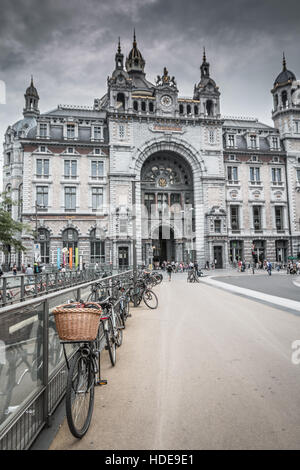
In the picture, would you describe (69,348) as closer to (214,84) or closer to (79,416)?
(79,416)

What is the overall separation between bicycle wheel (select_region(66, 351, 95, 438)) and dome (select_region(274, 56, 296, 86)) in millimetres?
53355

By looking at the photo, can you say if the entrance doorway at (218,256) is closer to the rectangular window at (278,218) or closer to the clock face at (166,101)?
the rectangular window at (278,218)

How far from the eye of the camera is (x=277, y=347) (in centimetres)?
595

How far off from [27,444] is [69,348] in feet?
5.59

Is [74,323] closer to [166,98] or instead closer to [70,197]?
[70,197]

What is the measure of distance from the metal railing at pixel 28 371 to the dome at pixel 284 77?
53159 mm

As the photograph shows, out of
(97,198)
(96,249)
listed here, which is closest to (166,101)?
(97,198)

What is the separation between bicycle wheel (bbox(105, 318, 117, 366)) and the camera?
509cm

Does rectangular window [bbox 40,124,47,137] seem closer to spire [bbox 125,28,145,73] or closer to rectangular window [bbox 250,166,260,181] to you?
spire [bbox 125,28,145,73]

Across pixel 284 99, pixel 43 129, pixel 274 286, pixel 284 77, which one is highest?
pixel 284 77

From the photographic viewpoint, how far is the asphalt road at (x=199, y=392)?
304cm

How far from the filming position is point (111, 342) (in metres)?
5.41

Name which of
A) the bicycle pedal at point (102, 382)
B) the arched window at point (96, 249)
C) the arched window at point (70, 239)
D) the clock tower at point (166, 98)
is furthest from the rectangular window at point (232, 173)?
the bicycle pedal at point (102, 382)

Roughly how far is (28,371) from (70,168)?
127ft
